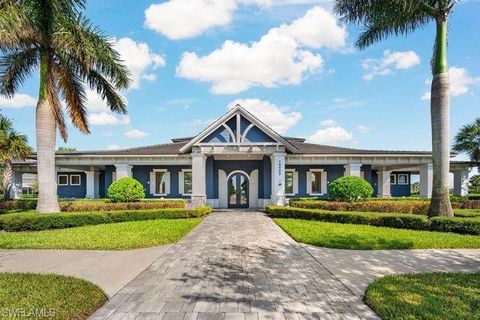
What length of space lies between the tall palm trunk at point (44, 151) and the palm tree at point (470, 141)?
2873 centimetres

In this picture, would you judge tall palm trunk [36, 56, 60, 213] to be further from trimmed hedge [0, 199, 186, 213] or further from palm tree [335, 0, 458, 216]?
palm tree [335, 0, 458, 216]

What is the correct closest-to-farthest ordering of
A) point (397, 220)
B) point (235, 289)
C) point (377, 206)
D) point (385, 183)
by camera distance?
point (235, 289)
point (397, 220)
point (377, 206)
point (385, 183)

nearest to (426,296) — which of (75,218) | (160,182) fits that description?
(75,218)

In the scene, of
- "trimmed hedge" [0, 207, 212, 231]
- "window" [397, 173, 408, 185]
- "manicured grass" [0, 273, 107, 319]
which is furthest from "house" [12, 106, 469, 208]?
"manicured grass" [0, 273, 107, 319]

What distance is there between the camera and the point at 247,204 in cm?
2341

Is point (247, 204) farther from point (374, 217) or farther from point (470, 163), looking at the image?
point (470, 163)

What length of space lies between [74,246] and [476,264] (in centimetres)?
1121

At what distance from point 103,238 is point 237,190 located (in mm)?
14023

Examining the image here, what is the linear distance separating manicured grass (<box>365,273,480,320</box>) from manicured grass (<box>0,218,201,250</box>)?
688 cm

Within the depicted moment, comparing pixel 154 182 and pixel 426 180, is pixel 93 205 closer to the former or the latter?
pixel 154 182

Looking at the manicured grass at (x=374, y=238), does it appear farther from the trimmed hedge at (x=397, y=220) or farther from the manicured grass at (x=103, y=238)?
the manicured grass at (x=103, y=238)

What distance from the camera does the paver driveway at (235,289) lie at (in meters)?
4.58

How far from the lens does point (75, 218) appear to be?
13.5 m

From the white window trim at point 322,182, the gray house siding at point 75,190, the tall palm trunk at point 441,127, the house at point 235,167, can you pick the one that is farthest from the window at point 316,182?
the gray house siding at point 75,190
